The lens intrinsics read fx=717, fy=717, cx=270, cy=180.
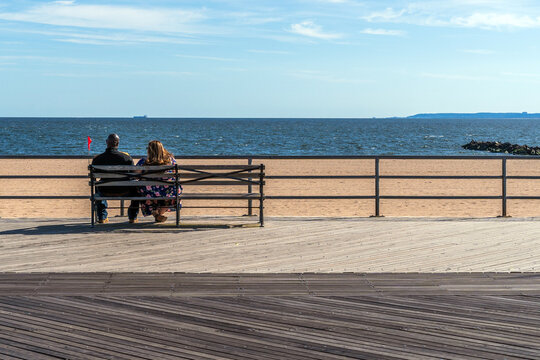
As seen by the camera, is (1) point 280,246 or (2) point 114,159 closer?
(1) point 280,246

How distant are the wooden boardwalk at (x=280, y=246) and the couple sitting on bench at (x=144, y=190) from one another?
23 cm

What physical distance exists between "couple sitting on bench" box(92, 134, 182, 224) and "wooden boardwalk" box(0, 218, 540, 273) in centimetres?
23

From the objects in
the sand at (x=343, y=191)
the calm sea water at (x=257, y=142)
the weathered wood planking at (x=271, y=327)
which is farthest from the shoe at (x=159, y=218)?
the calm sea water at (x=257, y=142)

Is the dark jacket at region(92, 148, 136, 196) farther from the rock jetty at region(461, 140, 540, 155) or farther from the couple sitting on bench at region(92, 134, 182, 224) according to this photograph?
the rock jetty at region(461, 140, 540, 155)

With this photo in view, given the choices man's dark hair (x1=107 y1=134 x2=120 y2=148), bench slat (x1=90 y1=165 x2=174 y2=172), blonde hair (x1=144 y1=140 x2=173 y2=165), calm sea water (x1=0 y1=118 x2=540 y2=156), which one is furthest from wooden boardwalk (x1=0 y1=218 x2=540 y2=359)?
calm sea water (x1=0 y1=118 x2=540 y2=156)

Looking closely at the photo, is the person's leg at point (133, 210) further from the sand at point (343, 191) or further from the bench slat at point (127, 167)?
the sand at point (343, 191)

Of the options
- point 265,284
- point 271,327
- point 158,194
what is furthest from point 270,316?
point 158,194

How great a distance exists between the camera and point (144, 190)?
30.2ft

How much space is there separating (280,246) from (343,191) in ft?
44.2

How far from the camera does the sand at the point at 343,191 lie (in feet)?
51.9

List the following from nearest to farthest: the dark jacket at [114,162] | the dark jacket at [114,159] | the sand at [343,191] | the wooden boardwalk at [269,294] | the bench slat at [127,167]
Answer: the wooden boardwalk at [269,294]
the bench slat at [127,167]
the dark jacket at [114,162]
the dark jacket at [114,159]
the sand at [343,191]

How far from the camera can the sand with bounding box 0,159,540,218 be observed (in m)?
15.8

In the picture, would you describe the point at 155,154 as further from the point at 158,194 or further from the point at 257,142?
the point at 257,142

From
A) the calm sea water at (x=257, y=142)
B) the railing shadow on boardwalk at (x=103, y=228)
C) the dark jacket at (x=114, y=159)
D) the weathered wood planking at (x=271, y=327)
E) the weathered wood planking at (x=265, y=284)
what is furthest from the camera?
the calm sea water at (x=257, y=142)
